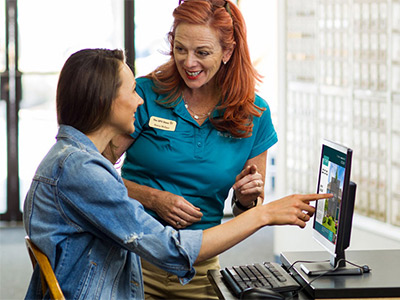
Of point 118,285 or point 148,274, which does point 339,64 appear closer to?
point 148,274

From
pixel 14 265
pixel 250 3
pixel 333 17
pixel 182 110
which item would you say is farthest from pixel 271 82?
pixel 182 110

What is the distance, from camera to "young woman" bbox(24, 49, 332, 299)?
1.59 meters

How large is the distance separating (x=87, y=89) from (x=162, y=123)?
0.61 m

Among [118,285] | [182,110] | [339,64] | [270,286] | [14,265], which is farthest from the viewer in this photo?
[14,265]

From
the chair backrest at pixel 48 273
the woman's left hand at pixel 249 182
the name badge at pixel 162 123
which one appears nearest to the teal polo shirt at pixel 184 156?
the name badge at pixel 162 123

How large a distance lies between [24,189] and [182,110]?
13.5 feet

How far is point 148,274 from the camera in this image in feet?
7.07

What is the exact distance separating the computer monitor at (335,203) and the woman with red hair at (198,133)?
8.9 inches

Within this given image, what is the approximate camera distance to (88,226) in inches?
63.9

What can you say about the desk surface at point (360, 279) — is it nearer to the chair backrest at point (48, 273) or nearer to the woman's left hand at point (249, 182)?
the woman's left hand at point (249, 182)

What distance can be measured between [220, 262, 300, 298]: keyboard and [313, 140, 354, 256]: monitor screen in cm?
16

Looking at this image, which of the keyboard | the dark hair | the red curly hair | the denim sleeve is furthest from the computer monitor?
the dark hair

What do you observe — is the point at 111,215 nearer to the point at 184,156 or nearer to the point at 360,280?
the point at 184,156

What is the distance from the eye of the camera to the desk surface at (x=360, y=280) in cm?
182
